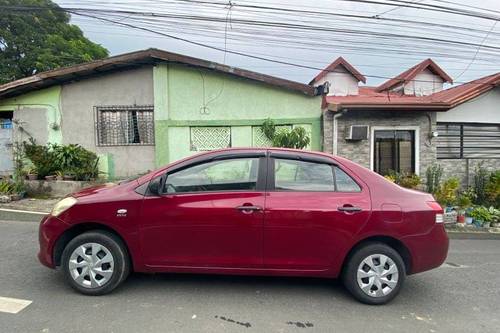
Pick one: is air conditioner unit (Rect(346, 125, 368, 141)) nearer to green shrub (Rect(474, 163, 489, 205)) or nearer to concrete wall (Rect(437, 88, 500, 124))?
concrete wall (Rect(437, 88, 500, 124))

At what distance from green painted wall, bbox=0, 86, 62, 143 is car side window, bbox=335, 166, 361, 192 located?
8996mm

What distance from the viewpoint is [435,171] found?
30.3 feet

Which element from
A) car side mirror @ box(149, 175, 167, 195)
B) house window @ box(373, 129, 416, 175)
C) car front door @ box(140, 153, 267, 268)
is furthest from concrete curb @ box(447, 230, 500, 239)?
car side mirror @ box(149, 175, 167, 195)

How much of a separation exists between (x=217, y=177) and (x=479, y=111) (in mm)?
10132

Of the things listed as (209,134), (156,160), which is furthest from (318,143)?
(156,160)

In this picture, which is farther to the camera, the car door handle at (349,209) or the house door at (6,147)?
the house door at (6,147)

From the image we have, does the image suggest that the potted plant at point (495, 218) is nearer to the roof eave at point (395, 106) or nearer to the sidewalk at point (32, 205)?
Answer: the roof eave at point (395, 106)

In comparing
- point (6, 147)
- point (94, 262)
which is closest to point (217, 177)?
point (94, 262)

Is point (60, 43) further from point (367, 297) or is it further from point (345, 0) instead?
point (367, 297)

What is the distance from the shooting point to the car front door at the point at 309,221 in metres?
3.42

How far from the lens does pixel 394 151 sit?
9.77 m

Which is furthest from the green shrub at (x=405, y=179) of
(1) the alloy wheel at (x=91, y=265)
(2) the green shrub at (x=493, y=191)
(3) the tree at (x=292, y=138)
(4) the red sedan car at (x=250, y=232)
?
(1) the alloy wheel at (x=91, y=265)

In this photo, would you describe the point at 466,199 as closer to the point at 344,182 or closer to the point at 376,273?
the point at 376,273

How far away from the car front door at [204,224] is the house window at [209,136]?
6244mm
